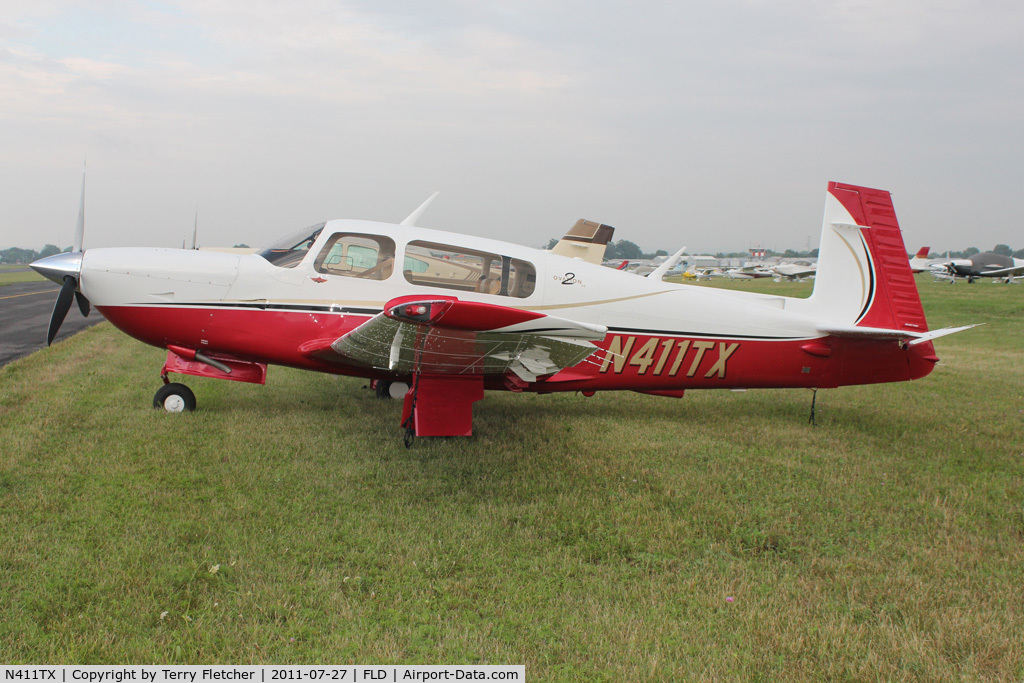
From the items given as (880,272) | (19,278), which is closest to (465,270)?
(880,272)

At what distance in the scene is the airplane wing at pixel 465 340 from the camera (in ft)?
13.4

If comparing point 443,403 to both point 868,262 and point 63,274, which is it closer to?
point 63,274

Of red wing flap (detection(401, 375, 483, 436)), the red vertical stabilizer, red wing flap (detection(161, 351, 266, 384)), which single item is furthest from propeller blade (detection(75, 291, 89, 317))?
the red vertical stabilizer

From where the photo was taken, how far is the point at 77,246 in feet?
25.2

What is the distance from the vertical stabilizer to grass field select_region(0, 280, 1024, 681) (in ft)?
4.45

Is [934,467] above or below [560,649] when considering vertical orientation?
above

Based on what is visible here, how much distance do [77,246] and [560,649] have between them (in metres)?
7.74

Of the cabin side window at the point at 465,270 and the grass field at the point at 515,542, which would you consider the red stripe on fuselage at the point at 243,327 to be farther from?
the grass field at the point at 515,542

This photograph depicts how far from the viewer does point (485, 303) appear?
5.30m

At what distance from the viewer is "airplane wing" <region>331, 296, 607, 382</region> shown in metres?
4.07

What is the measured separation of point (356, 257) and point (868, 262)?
222 inches

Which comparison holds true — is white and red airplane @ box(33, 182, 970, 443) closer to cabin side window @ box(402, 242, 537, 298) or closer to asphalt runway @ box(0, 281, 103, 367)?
cabin side window @ box(402, 242, 537, 298)

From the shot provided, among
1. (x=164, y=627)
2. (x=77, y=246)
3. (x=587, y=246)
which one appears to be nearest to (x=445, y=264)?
(x=164, y=627)

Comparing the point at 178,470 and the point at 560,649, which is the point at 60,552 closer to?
the point at 178,470
